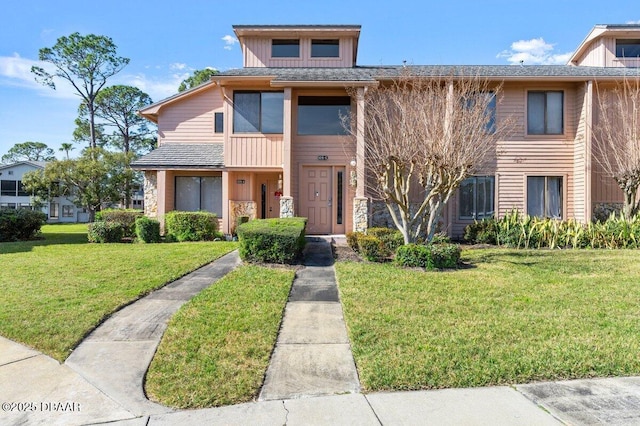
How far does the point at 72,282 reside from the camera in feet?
21.8

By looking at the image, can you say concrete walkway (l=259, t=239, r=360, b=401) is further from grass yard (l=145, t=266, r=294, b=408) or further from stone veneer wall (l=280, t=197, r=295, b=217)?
stone veneer wall (l=280, t=197, r=295, b=217)

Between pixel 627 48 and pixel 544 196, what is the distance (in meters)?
7.68

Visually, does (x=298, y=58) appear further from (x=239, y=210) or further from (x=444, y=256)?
(x=444, y=256)

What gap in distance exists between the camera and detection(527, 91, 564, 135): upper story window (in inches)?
520

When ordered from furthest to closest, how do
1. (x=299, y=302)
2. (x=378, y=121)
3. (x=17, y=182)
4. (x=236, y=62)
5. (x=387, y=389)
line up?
(x=17, y=182) → (x=236, y=62) → (x=378, y=121) → (x=299, y=302) → (x=387, y=389)

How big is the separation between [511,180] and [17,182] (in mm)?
43628

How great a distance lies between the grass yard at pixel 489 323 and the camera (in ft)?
11.5

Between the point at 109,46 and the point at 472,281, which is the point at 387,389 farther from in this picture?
the point at 109,46

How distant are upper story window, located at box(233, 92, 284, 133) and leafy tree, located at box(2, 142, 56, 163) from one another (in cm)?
5635

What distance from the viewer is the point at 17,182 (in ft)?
120

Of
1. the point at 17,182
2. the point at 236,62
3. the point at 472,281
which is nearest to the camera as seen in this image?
the point at 472,281

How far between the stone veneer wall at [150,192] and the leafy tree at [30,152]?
53.3m

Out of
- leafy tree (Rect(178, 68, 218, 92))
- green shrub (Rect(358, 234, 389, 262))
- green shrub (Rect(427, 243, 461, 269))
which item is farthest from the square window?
leafy tree (Rect(178, 68, 218, 92))

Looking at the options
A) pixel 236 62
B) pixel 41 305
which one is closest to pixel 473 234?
pixel 41 305
